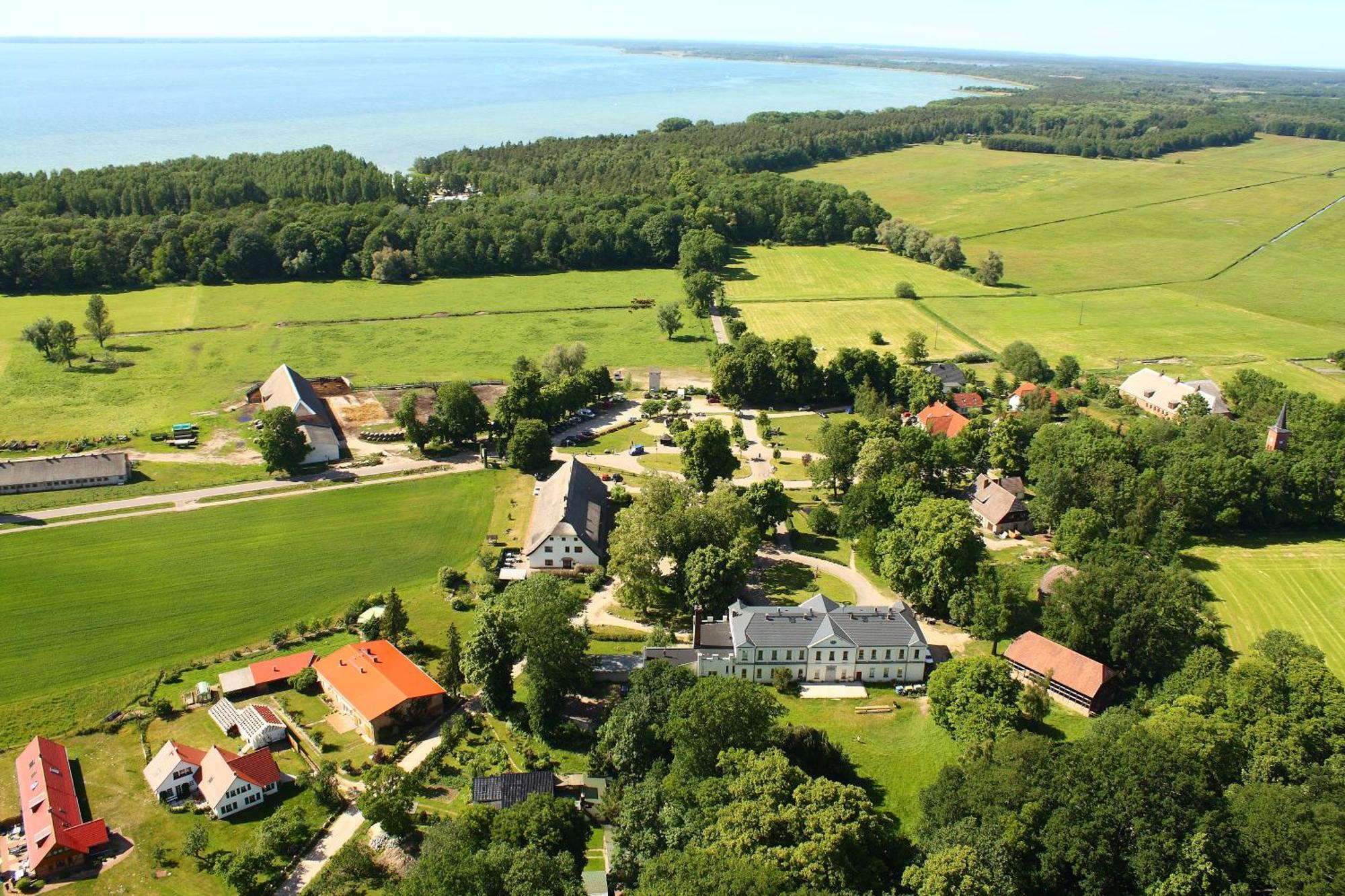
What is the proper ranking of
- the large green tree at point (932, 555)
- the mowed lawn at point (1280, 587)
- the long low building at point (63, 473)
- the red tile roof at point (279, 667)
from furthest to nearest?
the long low building at point (63, 473) < the large green tree at point (932, 555) < the mowed lawn at point (1280, 587) < the red tile roof at point (279, 667)

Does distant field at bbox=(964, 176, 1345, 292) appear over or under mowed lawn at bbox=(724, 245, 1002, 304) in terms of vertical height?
over

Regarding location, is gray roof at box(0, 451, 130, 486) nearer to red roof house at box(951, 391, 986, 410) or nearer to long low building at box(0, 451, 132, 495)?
long low building at box(0, 451, 132, 495)

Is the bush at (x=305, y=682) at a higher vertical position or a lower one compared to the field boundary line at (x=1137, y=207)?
lower

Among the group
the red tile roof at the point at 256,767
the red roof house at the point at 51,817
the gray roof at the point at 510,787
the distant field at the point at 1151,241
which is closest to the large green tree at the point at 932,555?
the gray roof at the point at 510,787

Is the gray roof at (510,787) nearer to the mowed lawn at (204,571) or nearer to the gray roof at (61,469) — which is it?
the mowed lawn at (204,571)

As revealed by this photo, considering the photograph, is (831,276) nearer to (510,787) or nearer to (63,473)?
(63,473)

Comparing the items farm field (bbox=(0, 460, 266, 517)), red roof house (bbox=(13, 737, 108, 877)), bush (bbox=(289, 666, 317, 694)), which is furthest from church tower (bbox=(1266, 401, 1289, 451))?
farm field (bbox=(0, 460, 266, 517))
